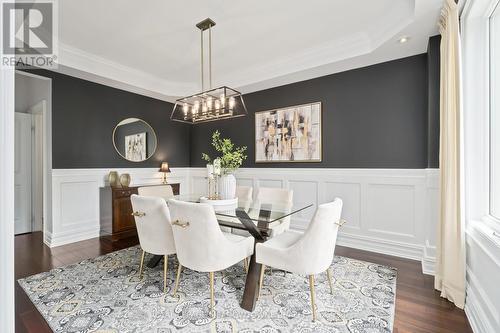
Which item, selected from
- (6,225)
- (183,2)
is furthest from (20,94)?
(6,225)

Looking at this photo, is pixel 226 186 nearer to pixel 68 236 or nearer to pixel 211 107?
pixel 211 107

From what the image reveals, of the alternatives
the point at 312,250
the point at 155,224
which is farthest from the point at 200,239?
the point at 312,250

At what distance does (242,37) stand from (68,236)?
3.90 m

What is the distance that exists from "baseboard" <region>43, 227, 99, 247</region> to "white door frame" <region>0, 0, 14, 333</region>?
3680mm

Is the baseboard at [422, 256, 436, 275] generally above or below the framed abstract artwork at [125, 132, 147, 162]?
below

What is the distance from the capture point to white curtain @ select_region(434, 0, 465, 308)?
2.02 meters

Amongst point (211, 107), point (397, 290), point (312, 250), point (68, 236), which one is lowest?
point (397, 290)

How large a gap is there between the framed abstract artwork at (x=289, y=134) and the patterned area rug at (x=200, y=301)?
188 centimetres

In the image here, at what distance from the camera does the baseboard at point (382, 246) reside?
305 cm

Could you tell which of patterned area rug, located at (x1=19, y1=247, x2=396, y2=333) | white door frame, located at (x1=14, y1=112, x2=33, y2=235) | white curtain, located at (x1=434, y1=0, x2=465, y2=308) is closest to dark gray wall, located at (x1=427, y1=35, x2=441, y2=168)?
white curtain, located at (x1=434, y1=0, x2=465, y2=308)

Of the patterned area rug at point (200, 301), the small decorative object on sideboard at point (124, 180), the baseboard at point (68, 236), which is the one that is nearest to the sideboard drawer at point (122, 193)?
the small decorative object on sideboard at point (124, 180)

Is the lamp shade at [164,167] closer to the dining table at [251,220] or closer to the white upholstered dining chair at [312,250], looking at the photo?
the dining table at [251,220]

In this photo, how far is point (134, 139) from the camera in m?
4.64

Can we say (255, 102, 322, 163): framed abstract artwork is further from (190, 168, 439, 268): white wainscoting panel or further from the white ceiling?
the white ceiling
